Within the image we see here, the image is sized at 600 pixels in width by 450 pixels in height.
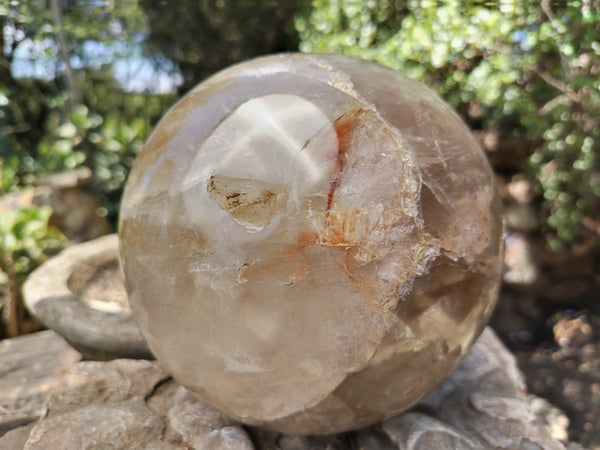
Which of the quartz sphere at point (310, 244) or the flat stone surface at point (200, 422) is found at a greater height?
the quartz sphere at point (310, 244)

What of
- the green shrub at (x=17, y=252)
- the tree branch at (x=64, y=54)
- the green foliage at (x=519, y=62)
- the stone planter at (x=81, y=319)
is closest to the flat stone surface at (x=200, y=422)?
the stone planter at (x=81, y=319)

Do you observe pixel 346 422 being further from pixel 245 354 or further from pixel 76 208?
pixel 76 208

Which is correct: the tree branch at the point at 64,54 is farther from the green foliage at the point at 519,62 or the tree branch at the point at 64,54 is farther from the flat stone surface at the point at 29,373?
the flat stone surface at the point at 29,373

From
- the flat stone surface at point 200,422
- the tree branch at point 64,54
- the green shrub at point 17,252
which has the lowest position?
the green shrub at point 17,252

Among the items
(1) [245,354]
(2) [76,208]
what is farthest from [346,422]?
(2) [76,208]

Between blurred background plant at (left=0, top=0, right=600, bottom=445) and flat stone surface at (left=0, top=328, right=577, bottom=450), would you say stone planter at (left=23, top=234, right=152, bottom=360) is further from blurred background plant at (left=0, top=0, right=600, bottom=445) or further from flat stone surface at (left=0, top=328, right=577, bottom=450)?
blurred background plant at (left=0, top=0, right=600, bottom=445)
